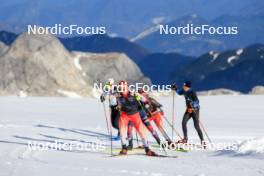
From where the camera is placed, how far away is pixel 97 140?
2081 cm

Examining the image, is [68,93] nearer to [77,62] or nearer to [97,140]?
[77,62]

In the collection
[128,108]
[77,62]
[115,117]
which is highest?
[77,62]

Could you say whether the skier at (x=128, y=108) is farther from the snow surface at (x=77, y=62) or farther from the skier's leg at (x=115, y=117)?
the snow surface at (x=77, y=62)

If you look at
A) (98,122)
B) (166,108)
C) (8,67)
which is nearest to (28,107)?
(166,108)

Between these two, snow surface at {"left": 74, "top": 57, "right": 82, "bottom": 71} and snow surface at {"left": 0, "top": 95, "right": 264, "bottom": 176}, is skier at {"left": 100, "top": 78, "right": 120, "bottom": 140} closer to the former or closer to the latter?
snow surface at {"left": 0, "top": 95, "right": 264, "bottom": 176}

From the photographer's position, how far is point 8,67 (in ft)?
390

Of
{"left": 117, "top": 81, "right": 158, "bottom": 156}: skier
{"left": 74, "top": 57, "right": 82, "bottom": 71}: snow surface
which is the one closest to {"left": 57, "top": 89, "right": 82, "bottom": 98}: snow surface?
{"left": 74, "top": 57, "right": 82, "bottom": 71}: snow surface

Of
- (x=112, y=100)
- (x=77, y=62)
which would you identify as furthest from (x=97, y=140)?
(x=77, y=62)

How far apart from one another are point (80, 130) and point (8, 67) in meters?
96.2

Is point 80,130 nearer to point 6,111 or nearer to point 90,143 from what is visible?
point 90,143

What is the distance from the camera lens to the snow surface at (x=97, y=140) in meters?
13.3

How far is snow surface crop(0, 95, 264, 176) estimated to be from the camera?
13.3 meters

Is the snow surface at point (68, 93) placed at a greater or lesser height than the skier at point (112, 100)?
greater

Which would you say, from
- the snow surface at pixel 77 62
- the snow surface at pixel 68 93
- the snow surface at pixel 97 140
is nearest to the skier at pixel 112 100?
the snow surface at pixel 97 140
